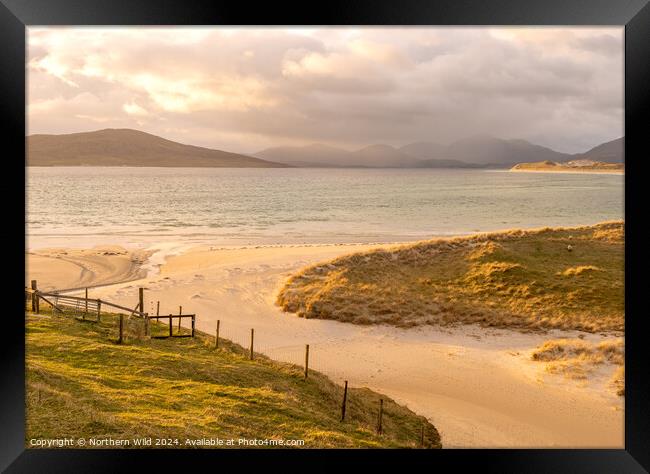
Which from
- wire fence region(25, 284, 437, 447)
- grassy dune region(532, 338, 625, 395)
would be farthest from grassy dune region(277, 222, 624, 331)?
wire fence region(25, 284, 437, 447)

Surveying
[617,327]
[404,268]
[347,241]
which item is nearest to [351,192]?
[347,241]

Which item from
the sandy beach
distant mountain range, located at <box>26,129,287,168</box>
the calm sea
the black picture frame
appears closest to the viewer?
the black picture frame

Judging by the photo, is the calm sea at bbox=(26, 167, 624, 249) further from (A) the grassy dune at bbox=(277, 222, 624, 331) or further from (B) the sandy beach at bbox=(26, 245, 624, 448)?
(A) the grassy dune at bbox=(277, 222, 624, 331)

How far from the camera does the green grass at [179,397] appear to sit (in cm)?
455

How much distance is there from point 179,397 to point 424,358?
6649 millimetres

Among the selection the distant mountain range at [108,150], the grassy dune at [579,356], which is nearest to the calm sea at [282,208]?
the distant mountain range at [108,150]

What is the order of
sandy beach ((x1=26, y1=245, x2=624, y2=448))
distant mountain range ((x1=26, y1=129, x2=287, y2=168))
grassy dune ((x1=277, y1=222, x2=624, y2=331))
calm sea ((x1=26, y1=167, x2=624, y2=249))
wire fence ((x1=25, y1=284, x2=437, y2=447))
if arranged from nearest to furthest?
wire fence ((x1=25, y1=284, x2=437, y2=447)) → sandy beach ((x1=26, y1=245, x2=624, y2=448)) → grassy dune ((x1=277, y1=222, x2=624, y2=331)) → calm sea ((x1=26, y1=167, x2=624, y2=249)) → distant mountain range ((x1=26, y1=129, x2=287, y2=168))

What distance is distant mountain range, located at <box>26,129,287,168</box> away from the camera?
95.4 metres

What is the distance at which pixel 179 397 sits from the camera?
19.0 feet

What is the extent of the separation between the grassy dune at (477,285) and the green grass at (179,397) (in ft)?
18.8

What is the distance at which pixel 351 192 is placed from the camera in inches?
2916

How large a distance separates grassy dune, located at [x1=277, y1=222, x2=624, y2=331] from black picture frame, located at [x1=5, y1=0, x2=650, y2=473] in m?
9.68

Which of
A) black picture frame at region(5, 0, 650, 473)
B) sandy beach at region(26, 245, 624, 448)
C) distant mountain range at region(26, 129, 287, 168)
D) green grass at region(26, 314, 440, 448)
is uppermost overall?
distant mountain range at region(26, 129, 287, 168)

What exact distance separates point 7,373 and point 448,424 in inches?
242
